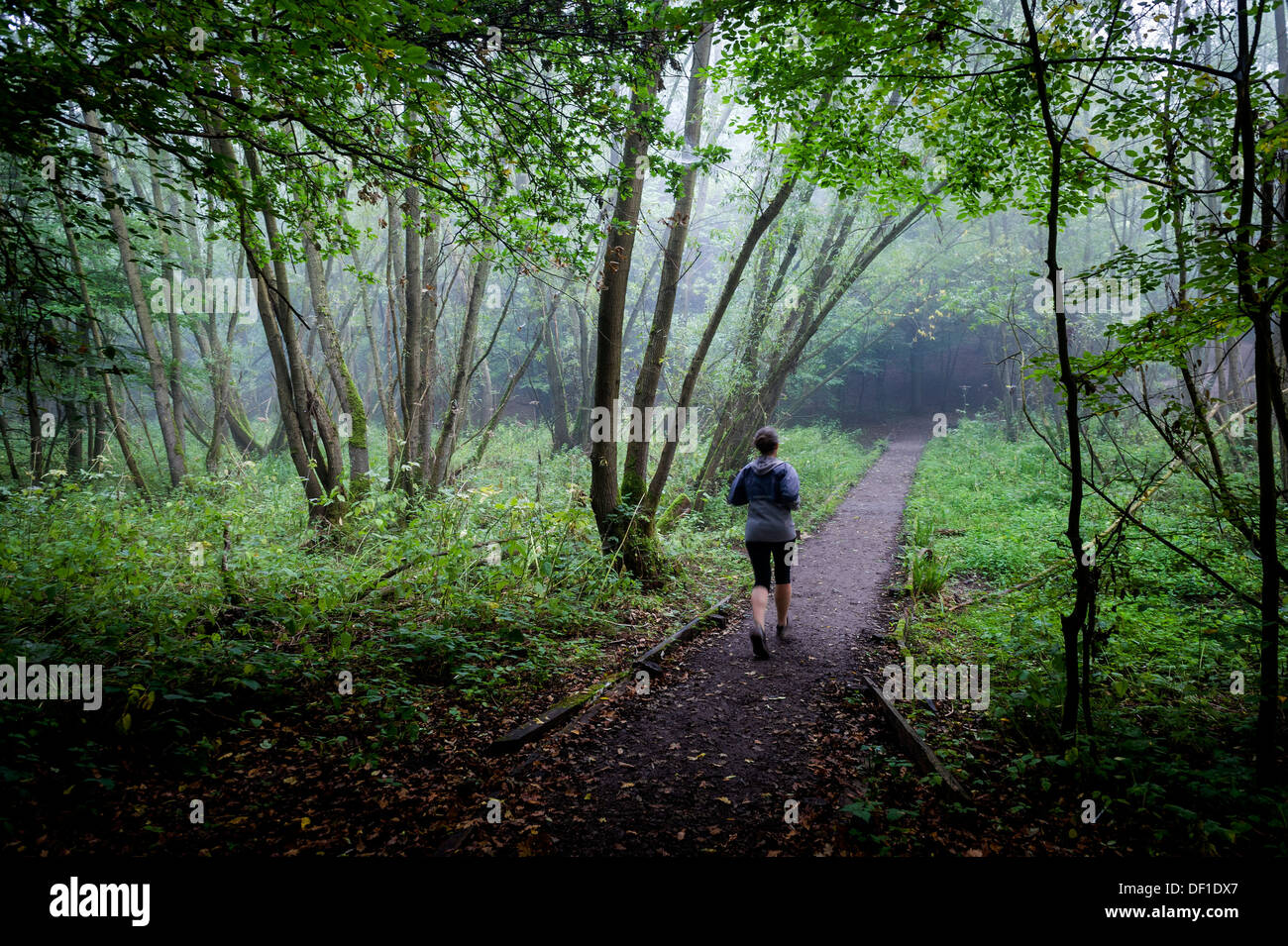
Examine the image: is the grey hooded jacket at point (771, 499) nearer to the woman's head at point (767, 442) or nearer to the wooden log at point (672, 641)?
the woman's head at point (767, 442)

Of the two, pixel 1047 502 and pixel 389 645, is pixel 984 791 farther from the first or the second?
pixel 1047 502

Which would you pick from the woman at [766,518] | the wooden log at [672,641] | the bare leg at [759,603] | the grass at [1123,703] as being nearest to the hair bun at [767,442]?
the woman at [766,518]

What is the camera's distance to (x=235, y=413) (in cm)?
1880

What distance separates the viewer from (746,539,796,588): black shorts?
241 inches

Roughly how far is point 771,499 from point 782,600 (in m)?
1.13

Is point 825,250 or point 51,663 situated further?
point 825,250

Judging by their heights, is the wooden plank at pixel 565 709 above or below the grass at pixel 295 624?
below

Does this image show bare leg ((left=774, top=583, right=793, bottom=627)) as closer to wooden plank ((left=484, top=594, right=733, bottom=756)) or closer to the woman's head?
wooden plank ((left=484, top=594, right=733, bottom=756))

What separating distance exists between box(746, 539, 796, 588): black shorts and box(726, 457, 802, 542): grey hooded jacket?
0.24ft

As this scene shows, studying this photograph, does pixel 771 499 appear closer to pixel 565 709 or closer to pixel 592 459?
pixel 592 459

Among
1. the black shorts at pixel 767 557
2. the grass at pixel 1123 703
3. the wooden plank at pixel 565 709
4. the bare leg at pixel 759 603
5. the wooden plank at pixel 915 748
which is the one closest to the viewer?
the grass at pixel 1123 703

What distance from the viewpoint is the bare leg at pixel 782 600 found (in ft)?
20.7
